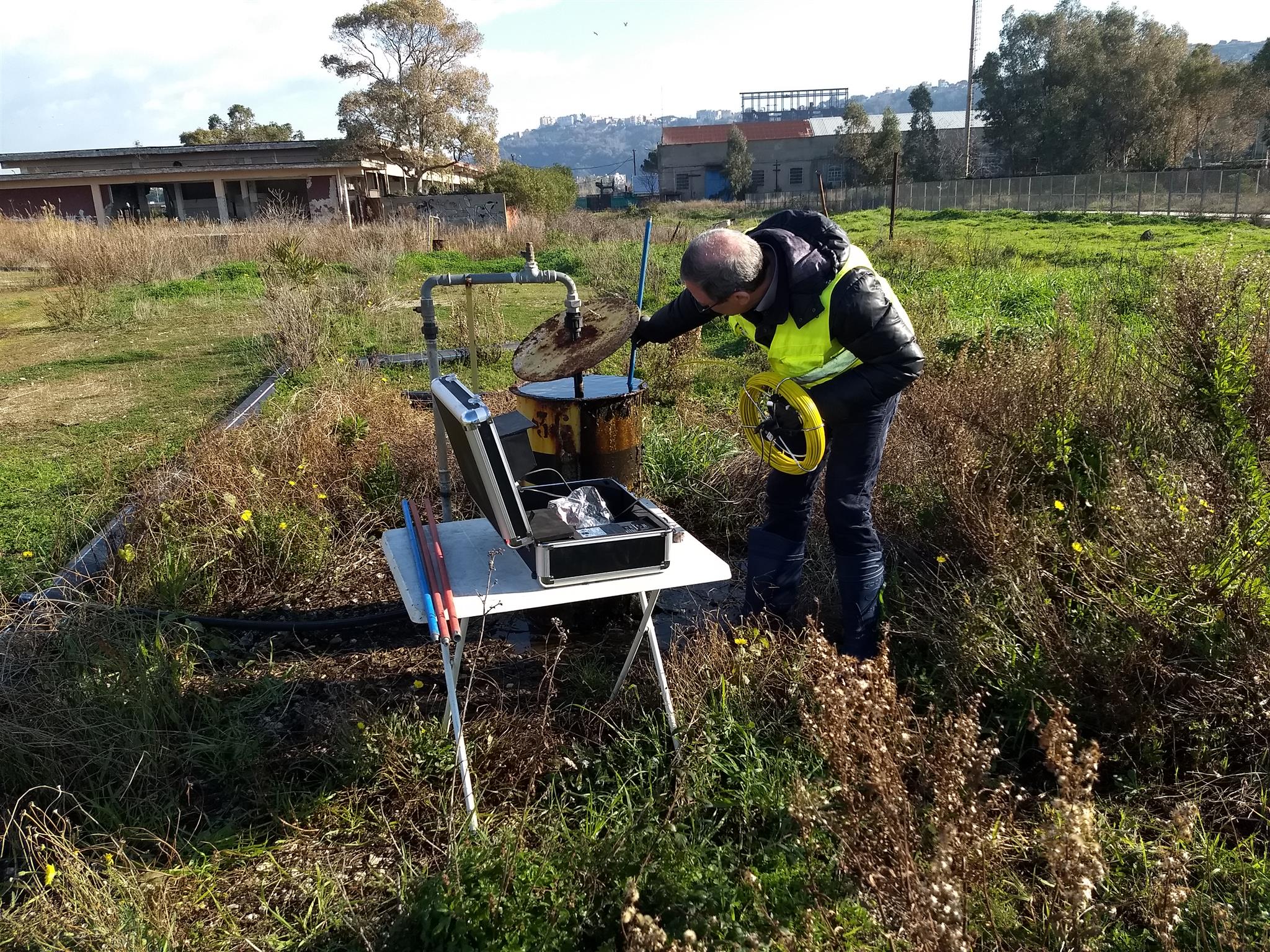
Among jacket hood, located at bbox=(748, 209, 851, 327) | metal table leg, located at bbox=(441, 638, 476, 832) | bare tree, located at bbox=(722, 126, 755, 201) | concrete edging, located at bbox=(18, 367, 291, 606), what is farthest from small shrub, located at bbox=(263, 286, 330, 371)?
bare tree, located at bbox=(722, 126, 755, 201)

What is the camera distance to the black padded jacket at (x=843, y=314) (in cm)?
306

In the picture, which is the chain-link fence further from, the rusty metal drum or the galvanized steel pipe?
the galvanized steel pipe

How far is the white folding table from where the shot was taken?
8.16 ft

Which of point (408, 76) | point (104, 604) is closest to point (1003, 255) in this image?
point (104, 604)

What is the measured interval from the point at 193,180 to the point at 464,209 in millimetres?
16906

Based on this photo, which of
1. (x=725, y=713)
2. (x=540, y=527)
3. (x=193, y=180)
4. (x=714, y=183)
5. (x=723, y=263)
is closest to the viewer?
(x=540, y=527)

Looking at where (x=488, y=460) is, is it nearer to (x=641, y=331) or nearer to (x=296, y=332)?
(x=641, y=331)

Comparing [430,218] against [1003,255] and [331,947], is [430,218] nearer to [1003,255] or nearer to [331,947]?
[1003,255]

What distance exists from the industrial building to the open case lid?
246 feet

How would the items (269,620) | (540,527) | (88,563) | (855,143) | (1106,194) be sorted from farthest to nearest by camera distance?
(855,143) < (1106,194) < (88,563) < (269,620) < (540,527)

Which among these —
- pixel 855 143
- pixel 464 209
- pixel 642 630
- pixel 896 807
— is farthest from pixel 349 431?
pixel 855 143

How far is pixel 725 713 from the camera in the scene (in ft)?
9.43

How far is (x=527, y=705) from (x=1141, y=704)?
202cm

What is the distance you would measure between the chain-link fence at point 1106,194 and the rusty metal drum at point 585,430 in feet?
96.1
